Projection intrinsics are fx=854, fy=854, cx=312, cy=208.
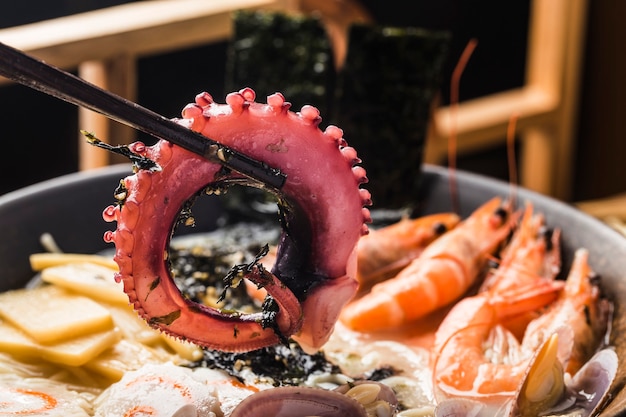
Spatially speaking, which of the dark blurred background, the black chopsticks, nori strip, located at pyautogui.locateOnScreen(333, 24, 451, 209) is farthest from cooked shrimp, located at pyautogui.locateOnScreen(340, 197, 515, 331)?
the dark blurred background

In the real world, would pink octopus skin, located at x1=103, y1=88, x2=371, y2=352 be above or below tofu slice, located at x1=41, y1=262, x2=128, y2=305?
above

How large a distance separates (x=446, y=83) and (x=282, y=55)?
6.52 feet

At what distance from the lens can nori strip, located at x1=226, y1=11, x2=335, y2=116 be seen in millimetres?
2680

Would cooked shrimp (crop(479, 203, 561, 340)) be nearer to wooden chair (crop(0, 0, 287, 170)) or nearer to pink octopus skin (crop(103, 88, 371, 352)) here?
pink octopus skin (crop(103, 88, 371, 352))

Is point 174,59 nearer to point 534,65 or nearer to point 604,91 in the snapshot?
point 534,65

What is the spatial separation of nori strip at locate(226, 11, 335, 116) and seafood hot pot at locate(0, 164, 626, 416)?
41 centimetres

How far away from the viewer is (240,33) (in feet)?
8.82

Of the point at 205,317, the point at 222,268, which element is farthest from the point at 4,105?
the point at 205,317

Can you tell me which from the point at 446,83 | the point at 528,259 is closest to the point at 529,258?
the point at 528,259

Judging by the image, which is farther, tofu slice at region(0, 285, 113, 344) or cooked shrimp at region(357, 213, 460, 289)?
cooked shrimp at region(357, 213, 460, 289)

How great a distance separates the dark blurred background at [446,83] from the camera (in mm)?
3758

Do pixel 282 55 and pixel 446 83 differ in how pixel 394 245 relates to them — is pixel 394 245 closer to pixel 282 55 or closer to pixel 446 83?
pixel 282 55

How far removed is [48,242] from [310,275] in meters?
1.07

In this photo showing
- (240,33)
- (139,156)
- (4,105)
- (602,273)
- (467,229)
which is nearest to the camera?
(139,156)
